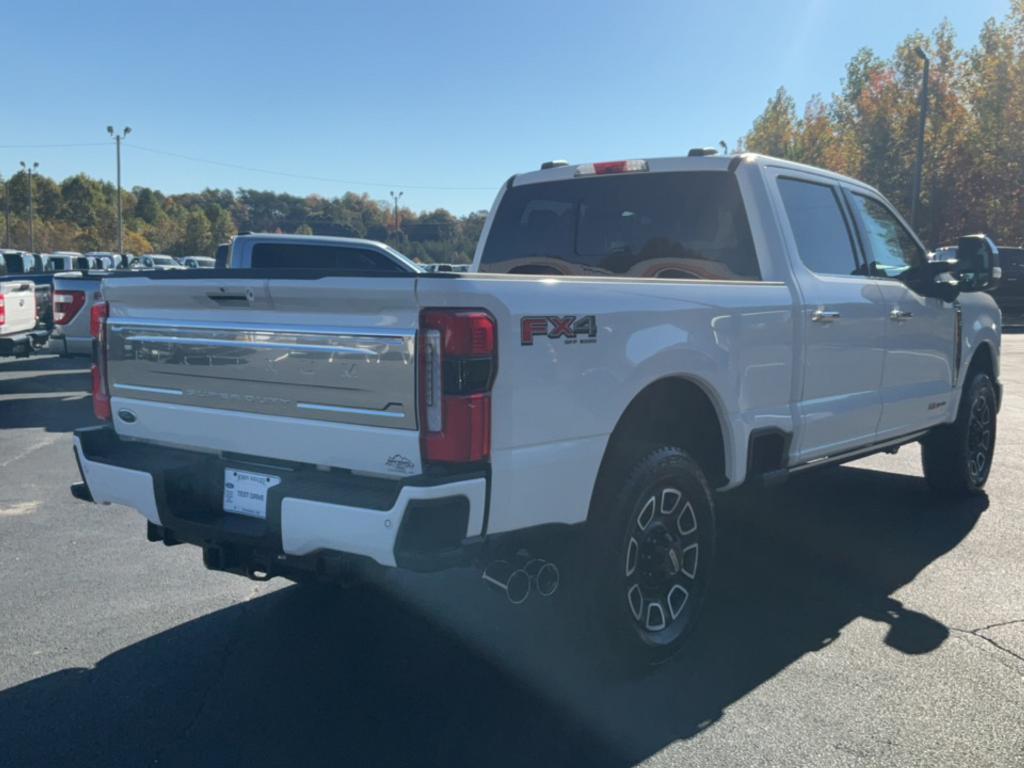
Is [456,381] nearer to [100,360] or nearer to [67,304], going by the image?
[100,360]

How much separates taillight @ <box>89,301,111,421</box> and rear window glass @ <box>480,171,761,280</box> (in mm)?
2392

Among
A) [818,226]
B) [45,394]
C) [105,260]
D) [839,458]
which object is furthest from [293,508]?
[105,260]

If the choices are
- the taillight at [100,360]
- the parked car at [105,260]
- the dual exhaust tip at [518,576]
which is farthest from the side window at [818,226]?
the parked car at [105,260]

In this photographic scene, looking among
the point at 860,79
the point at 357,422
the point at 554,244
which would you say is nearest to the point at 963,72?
the point at 860,79

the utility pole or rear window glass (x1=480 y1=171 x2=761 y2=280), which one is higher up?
the utility pole

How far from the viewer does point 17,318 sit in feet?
43.0

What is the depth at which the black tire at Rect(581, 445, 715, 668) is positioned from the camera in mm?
3605

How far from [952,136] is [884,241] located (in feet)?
126

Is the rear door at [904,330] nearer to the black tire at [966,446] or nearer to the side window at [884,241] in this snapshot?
the side window at [884,241]

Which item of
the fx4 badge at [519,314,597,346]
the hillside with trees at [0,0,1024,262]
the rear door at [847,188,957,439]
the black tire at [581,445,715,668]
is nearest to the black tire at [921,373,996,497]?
the rear door at [847,188,957,439]

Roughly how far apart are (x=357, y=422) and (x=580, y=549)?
1002 mm

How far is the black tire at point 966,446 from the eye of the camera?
21.9 feet

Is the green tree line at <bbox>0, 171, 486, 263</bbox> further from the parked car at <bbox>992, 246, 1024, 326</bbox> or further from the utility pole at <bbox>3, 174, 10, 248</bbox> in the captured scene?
the parked car at <bbox>992, 246, 1024, 326</bbox>

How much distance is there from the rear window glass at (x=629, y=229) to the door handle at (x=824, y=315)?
359 mm
